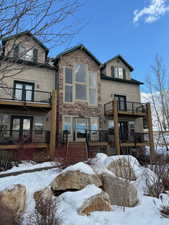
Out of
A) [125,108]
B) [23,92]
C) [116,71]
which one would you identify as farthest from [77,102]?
[116,71]

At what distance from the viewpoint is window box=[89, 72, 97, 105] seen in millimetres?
14898

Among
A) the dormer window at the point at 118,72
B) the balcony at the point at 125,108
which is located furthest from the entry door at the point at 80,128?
the dormer window at the point at 118,72

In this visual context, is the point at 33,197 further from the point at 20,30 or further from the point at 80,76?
the point at 80,76

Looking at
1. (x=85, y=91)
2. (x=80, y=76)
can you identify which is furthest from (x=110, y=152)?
(x=80, y=76)

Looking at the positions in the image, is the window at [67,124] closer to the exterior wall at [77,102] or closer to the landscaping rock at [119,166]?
the exterior wall at [77,102]

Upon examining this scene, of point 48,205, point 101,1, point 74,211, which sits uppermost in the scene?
point 101,1

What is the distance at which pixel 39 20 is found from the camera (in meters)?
2.84

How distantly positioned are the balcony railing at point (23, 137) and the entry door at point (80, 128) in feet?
9.46

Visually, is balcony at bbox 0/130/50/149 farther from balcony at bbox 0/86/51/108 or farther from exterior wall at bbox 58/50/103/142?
balcony at bbox 0/86/51/108

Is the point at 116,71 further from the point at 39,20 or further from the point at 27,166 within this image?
the point at 39,20

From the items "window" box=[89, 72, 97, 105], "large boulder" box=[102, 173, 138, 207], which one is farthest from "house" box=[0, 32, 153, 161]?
"large boulder" box=[102, 173, 138, 207]

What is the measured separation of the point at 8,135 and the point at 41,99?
392 centimetres

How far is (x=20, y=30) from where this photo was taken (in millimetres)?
2857

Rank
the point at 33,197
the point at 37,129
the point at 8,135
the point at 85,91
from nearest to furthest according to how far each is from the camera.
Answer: the point at 33,197 → the point at 8,135 → the point at 37,129 → the point at 85,91
